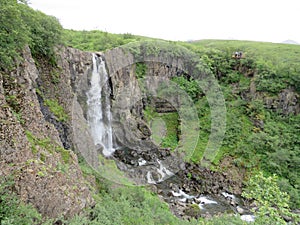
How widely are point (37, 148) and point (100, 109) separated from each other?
40.7 feet

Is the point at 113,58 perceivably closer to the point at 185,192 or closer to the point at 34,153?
the point at 185,192

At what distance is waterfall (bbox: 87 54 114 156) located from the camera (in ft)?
63.7

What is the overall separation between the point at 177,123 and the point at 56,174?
19633mm

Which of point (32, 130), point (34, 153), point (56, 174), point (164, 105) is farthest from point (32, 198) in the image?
point (164, 105)

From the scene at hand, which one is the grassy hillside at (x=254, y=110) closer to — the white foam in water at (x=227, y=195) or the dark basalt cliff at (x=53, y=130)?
the white foam in water at (x=227, y=195)

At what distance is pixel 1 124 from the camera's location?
686 cm

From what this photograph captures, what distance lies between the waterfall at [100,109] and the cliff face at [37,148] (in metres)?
6.40

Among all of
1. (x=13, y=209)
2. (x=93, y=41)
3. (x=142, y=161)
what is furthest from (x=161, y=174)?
(x=93, y=41)

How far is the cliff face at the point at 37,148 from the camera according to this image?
254 inches

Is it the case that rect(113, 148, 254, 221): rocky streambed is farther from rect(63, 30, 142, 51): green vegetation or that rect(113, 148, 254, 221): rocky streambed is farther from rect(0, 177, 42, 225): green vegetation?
rect(63, 30, 142, 51): green vegetation

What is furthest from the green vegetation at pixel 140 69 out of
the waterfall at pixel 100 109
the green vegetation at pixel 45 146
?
the green vegetation at pixel 45 146

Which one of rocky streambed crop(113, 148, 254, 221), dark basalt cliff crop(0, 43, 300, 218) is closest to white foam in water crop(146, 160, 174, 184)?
rocky streambed crop(113, 148, 254, 221)

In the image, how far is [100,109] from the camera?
66.9 ft

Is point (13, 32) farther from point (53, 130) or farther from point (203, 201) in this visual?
point (203, 201)
